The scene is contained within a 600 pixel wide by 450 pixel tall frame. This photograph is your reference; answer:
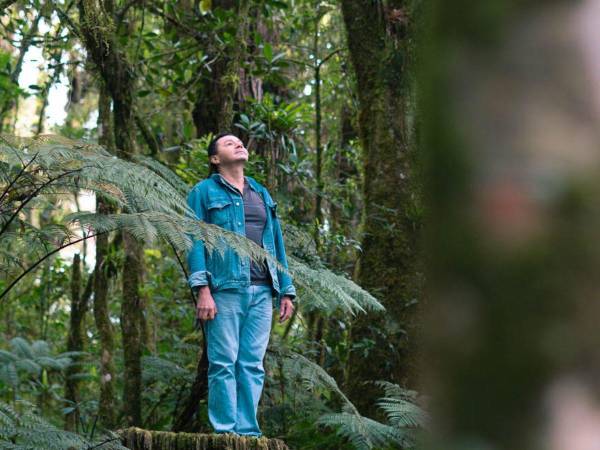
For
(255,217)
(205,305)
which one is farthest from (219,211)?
(205,305)

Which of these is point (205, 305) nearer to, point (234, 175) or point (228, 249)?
point (228, 249)

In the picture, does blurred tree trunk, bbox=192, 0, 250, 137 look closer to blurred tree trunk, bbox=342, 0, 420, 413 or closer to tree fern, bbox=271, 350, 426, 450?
blurred tree trunk, bbox=342, 0, 420, 413

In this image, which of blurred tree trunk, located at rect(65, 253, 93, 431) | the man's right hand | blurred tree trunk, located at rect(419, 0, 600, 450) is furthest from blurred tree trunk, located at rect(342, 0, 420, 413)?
blurred tree trunk, located at rect(419, 0, 600, 450)

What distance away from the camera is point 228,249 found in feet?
19.0

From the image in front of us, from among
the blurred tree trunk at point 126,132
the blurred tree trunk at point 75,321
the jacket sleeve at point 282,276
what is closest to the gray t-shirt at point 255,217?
the jacket sleeve at point 282,276

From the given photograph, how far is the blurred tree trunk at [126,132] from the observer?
299 inches

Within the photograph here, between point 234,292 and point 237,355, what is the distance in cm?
41

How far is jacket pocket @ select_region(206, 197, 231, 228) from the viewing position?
593 centimetres

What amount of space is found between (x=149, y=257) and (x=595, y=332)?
12.0 m

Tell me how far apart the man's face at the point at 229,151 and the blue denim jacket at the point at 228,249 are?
135 mm

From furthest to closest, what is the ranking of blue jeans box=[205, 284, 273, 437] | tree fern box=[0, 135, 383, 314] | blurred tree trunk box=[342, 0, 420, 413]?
blurred tree trunk box=[342, 0, 420, 413] < blue jeans box=[205, 284, 273, 437] < tree fern box=[0, 135, 383, 314]

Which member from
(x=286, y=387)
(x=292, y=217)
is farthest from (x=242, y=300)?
(x=292, y=217)

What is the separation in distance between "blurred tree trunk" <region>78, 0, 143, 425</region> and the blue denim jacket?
173 cm

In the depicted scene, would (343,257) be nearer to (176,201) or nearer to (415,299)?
(415,299)
